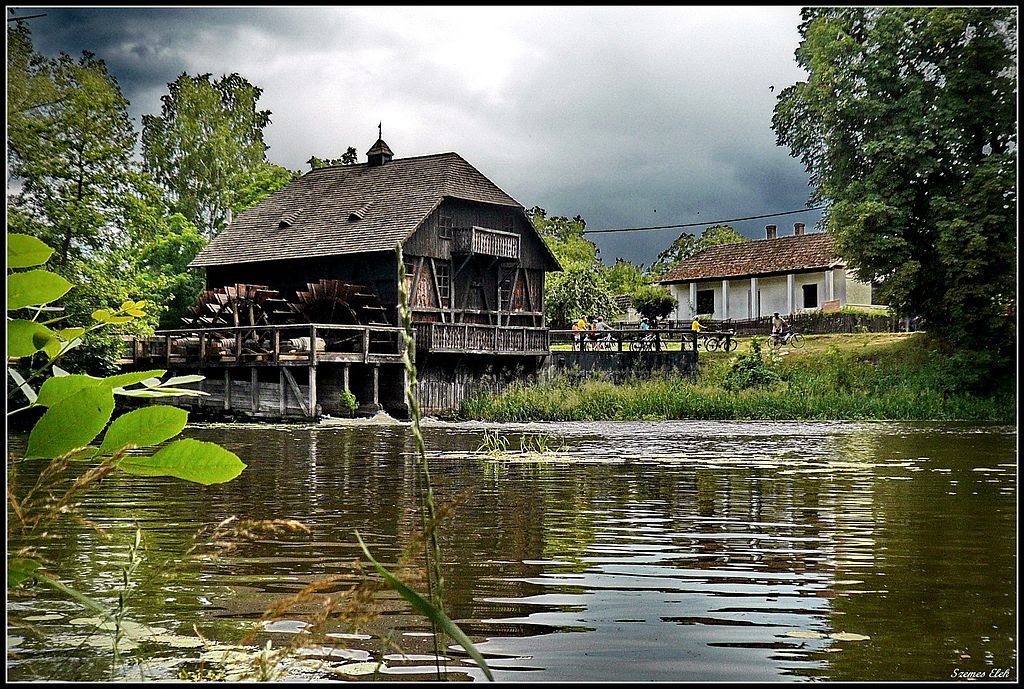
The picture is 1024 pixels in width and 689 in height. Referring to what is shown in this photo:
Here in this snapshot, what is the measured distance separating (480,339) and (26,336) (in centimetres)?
3058

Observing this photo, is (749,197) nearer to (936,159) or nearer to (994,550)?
(936,159)

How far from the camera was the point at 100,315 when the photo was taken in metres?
1.81

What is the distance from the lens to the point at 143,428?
1.65 meters

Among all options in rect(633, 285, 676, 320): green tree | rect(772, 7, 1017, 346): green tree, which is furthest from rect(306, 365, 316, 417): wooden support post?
rect(633, 285, 676, 320): green tree

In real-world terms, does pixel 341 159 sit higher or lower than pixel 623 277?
higher

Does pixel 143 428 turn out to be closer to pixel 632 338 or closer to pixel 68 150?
pixel 68 150

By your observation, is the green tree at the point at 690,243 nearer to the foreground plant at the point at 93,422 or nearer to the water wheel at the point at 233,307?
the water wheel at the point at 233,307

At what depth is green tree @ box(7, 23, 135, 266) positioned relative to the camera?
1017 inches

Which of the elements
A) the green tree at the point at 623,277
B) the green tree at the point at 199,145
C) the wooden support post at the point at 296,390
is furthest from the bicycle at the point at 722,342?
the green tree at the point at 623,277

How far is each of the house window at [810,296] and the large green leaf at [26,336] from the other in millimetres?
50731

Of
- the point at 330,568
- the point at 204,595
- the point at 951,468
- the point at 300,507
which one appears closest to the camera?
the point at 204,595

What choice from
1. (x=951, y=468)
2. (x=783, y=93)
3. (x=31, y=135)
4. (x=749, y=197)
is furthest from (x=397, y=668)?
(x=749, y=197)

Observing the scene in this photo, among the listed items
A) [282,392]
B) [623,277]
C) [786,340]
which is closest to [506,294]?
[786,340]

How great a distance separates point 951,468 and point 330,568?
8.85m
